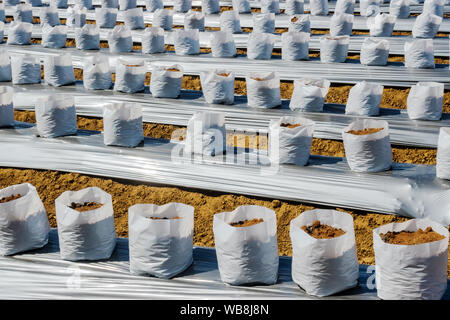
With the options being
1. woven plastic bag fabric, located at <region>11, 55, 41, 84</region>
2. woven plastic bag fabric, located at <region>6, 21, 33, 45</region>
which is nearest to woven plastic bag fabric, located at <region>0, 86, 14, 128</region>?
woven plastic bag fabric, located at <region>11, 55, 41, 84</region>

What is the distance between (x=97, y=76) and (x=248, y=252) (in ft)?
13.1

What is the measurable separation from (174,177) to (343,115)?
1892 millimetres

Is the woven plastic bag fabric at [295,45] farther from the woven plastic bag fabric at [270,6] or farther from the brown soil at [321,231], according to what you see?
the brown soil at [321,231]

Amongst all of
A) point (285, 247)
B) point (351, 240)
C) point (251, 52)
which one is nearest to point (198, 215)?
point (285, 247)

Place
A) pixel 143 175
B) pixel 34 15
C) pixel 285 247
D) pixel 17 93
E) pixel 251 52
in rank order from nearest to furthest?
pixel 285 247
pixel 143 175
pixel 17 93
pixel 251 52
pixel 34 15

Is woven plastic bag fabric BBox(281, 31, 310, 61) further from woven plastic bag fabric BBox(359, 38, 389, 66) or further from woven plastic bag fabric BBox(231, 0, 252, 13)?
woven plastic bag fabric BBox(231, 0, 252, 13)

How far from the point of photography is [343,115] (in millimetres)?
5551

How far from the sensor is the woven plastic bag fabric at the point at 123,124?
16.4 feet

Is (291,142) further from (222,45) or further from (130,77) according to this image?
(222,45)

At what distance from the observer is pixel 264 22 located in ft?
25.7

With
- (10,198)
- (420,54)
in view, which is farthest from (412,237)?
(420,54)

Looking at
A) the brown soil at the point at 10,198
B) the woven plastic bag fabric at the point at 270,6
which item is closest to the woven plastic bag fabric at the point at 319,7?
the woven plastic bag fabric at the point at 270,6

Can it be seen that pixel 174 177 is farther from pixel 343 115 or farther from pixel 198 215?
pixel 343 115

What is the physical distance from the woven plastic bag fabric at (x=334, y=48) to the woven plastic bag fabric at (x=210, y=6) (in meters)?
3.04
